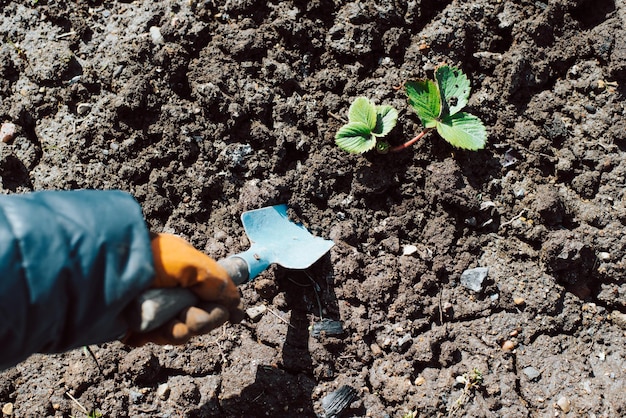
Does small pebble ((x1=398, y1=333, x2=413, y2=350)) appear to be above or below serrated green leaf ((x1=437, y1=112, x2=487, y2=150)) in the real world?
below

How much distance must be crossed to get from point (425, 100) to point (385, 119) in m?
0.18

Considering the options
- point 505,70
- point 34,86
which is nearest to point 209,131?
point 34,86

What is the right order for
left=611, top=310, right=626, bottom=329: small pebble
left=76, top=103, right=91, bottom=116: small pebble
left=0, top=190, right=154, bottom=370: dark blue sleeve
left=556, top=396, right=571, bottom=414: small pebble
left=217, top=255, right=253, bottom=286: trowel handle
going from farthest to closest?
left=76, top=103, right=91, bottom=116: small pebble < left=611, top=310, right=626, bottom=329: small pebble < left=556, top=396, right=571, bottom=414: small pebble < left=217, top=255, right=253, bottom=286: trowel handle < left=0, top=190, right=154, bottom=370: dark blue sleeve

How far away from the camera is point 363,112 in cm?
221

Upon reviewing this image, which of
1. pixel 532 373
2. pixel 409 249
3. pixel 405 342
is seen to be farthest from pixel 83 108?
pixel 532 373

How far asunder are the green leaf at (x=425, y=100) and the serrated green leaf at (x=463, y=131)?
0.04 metres

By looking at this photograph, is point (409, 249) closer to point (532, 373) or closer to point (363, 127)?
point (363, 127)

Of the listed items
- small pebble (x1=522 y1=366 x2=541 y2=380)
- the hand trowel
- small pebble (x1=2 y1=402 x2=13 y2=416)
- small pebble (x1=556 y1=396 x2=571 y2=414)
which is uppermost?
the hand trowel

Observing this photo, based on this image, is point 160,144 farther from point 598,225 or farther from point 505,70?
point 598,225

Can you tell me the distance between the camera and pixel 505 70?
2297 millimetres

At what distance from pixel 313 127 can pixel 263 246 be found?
58 cm

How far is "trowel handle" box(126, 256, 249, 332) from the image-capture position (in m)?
1.49

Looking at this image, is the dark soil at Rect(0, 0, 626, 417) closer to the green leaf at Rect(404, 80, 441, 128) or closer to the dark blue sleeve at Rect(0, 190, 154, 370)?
the green leaf at Rect(404, 80, 441, 128)

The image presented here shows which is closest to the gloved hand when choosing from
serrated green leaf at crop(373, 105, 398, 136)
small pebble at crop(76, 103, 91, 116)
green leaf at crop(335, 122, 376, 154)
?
green leaf at crop(335, 122, 376, 154)
